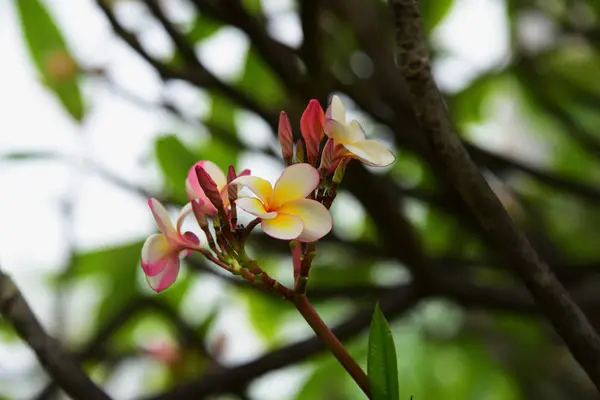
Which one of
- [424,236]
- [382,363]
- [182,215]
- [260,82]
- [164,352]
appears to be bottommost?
[382,363]

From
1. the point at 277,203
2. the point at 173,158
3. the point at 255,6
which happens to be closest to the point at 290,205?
the point at 277,203

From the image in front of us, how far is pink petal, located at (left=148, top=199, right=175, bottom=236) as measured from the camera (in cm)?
30

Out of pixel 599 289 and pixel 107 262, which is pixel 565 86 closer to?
pixel 599 289

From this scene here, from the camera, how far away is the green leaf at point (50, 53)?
0.82m

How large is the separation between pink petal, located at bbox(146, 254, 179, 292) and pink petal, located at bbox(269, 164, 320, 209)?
6 centimetres

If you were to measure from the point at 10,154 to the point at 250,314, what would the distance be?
1.64 feet

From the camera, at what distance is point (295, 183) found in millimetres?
291

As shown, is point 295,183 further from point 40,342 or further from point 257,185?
point 40,342

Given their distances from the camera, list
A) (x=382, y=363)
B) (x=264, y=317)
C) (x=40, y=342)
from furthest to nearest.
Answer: (x=264, y=317) → (x=40, y=342) → (x=382, y=363)

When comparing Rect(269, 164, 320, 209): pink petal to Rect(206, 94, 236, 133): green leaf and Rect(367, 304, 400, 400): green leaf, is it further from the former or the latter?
Rect(206, 94, 236, 133): green leaf

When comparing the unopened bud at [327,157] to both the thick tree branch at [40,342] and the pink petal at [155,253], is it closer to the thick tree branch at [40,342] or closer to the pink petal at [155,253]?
the pink petal at [155,253]

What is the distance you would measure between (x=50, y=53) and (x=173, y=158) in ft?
0.64

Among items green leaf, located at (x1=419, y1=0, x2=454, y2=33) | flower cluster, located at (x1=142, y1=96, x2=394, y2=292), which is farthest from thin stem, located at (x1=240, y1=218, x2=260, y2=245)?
green leaf, located at (x1=419, y1=0, x2=454, y2=33)

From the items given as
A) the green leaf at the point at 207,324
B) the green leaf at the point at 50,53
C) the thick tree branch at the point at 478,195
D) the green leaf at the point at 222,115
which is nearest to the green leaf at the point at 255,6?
the green leaf at the point at 222,115
